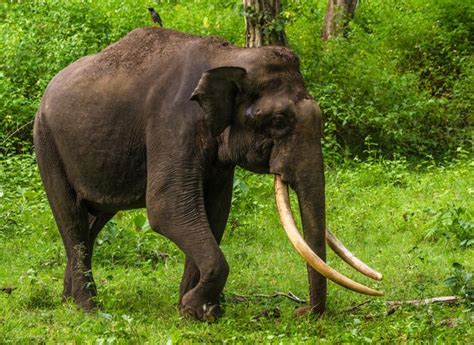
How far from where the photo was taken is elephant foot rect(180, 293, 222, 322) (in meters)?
7.07

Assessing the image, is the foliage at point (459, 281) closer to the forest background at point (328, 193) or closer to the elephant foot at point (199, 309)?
the forest background at point (328, 193)

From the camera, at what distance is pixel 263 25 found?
12812 mm

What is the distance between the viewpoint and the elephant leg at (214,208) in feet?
25.0

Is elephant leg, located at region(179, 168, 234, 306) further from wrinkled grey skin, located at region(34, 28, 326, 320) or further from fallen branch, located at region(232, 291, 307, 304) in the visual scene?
fallen branch, located at region(232, 291, 307, 304)

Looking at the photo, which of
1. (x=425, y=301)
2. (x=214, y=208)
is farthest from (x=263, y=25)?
(x=425, y=301)

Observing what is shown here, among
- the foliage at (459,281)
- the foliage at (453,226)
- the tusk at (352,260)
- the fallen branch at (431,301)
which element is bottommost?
the foliage at (453,226)

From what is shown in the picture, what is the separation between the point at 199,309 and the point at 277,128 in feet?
3.95

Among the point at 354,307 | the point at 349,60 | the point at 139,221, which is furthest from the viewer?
the point at 349,60

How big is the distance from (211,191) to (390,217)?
3.20 meters

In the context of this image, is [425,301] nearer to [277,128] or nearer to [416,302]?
[416,302]

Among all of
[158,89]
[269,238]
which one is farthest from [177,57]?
[269,238]

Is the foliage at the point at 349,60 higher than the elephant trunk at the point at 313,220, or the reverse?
the elephant trunk at the point at 313,220

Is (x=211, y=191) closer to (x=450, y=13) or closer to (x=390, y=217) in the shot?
(x=390, y=217)

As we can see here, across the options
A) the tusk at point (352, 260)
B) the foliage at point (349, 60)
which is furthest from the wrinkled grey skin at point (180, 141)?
the foliage at point (349, 60)
